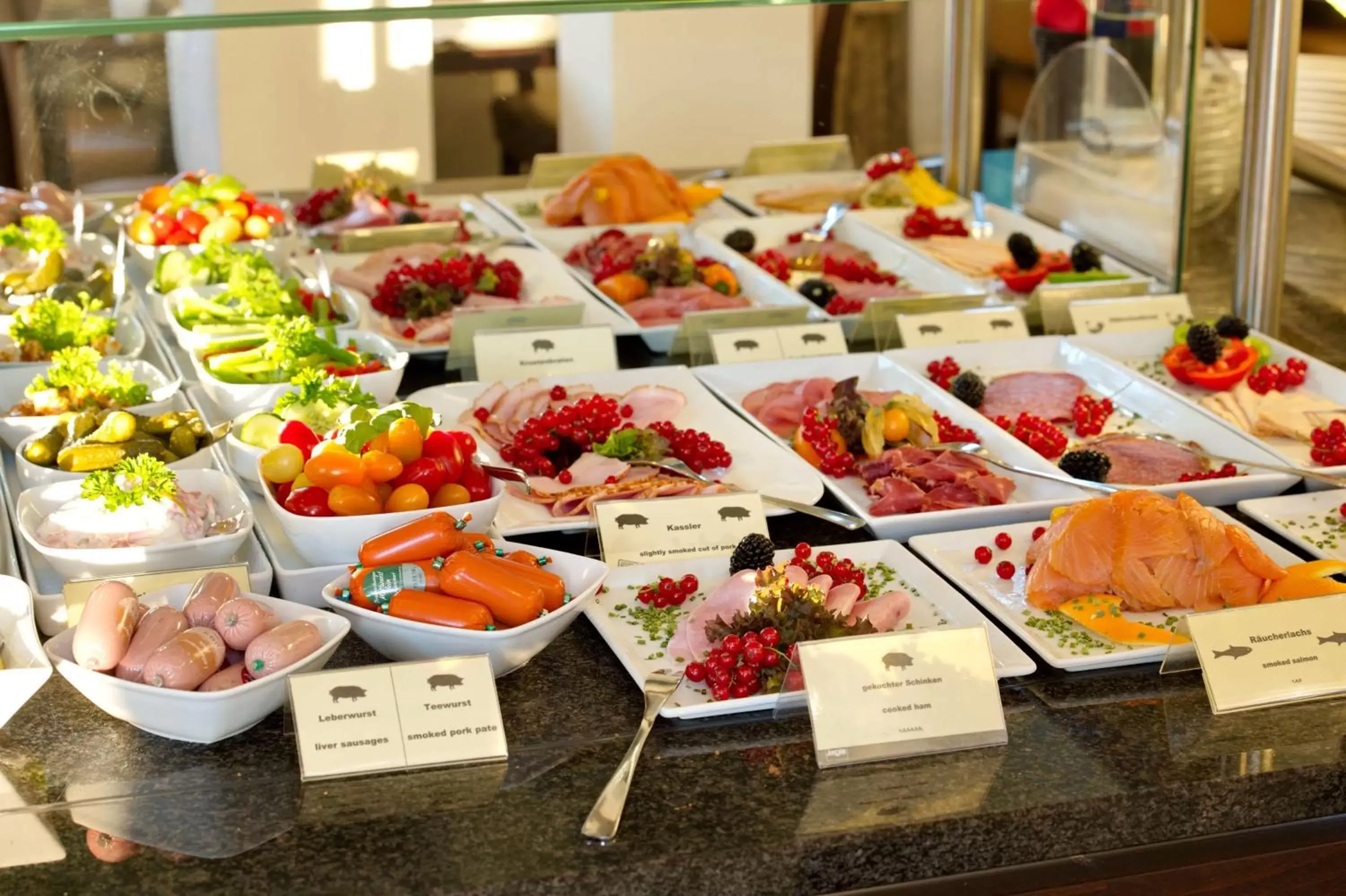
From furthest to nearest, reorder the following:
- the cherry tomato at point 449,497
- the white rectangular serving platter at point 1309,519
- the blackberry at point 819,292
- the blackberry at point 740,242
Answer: the blackberry at point 740,242, the blackberry at point 819,292, the white rectangular serving platter at point 1309,519, the cherry tomato at point 449,497

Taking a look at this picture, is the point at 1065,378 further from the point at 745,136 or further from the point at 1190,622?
the point at 745,136

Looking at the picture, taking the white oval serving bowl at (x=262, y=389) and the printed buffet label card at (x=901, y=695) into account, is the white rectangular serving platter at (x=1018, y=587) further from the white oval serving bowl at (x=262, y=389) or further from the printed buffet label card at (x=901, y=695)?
the white oval serving bowl at (x=262, y=389)

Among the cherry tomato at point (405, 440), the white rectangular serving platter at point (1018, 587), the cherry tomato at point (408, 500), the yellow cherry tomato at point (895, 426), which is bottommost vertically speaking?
the white rectangular serving platter at point (1018, 587)

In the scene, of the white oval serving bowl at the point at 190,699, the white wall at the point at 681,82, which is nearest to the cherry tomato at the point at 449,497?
the white oval serving bowl at the point at 190,699

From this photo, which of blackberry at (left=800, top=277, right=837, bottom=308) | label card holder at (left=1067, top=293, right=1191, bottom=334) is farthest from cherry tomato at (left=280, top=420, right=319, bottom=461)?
label card holder at (left=1067, top=293, right=1191, bottom=334)

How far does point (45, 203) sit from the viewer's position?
253 centimetres

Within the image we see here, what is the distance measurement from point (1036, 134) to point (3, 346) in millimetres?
1866

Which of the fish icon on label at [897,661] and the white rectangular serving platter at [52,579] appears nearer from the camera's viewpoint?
the fish icon on label at [897,661]

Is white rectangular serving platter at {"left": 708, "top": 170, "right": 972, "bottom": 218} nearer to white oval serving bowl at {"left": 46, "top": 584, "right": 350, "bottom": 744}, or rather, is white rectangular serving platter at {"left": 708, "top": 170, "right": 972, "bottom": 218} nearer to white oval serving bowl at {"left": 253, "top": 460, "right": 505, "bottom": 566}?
white oval serving bowl at {"left": 253, "top": 460, "right": 505, "bottom": 566}

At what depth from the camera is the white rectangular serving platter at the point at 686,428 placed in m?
1.64

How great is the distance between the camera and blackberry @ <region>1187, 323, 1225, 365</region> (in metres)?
2.07

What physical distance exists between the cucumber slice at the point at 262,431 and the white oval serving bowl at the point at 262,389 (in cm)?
13

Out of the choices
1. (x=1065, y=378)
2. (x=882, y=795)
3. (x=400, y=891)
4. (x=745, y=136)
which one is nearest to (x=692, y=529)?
(x=882, y=795)

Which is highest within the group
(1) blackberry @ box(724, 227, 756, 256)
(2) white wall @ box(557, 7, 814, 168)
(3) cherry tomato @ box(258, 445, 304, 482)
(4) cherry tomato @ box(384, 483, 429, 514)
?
(2) white wall @ box(557, 7, 814, 168)
